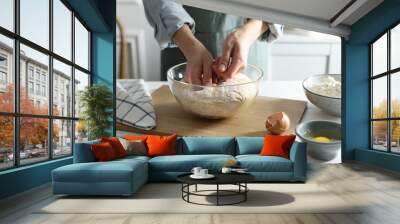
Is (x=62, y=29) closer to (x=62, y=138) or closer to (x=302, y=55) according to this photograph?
(x=62, y=138)

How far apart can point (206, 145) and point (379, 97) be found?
3.32 metres

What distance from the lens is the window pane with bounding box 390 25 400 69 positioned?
6527mm

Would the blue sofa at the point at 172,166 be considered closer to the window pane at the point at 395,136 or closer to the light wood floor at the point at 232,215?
the light wood floor at the point at 232,215

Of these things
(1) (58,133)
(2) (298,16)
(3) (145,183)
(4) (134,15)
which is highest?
(4) (134,15)

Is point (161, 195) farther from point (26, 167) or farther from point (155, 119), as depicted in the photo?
point (155, 119)

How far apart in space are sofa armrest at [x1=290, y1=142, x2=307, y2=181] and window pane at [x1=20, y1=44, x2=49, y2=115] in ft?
10.2

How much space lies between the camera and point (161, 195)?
4.36 metres

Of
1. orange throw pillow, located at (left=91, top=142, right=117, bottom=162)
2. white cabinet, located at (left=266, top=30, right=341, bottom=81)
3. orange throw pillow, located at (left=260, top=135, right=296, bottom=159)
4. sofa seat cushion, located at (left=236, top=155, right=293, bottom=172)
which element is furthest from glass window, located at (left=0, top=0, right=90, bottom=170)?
white cabinet, located at (left=266, top=30, right=341, bottom=81)

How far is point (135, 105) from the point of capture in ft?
24.8

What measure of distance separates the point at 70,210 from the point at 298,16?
176 inches

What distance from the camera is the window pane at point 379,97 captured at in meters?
7.02

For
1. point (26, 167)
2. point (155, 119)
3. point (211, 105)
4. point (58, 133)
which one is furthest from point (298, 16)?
point (26, 167)

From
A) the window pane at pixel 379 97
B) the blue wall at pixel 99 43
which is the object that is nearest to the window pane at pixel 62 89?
the blue wall at pixel 99 43

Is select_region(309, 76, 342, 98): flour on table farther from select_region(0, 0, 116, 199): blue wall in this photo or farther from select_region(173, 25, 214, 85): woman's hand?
select_region(0, 0, 116, 199): blue wall
